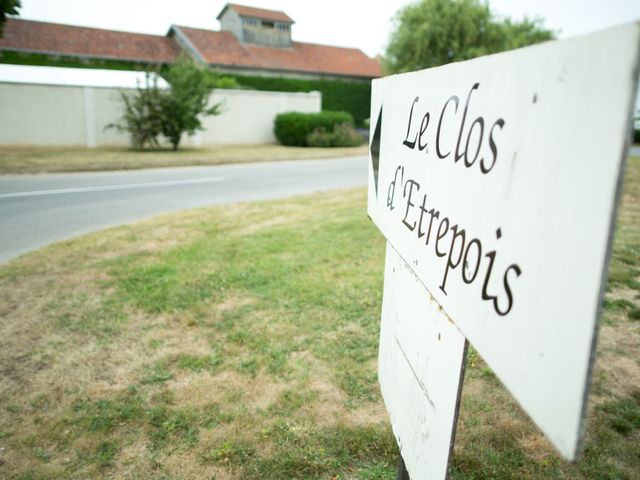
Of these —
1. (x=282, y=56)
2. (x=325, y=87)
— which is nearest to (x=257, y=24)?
(x=282, y=56)

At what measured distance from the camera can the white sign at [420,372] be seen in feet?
4.18

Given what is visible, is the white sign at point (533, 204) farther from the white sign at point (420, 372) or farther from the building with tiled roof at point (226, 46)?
the building with tiled roof at point (226, 46)

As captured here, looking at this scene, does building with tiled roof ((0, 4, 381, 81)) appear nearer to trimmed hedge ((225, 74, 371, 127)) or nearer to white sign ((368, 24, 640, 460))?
trimmed hedge ((225, 74, 371, 127))

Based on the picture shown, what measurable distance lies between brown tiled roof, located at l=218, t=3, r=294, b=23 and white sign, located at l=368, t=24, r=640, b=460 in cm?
3897

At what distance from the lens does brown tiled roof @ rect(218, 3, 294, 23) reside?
35.6 metres

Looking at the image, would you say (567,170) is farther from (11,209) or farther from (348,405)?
(11,209)

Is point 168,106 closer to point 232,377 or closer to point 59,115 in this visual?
point 59,115

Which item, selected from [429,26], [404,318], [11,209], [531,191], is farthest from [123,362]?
[429,26]

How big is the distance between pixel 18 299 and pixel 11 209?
440 cm

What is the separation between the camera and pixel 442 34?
29.1 m

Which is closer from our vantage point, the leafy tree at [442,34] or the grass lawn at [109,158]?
the grass lawn at [109,158]

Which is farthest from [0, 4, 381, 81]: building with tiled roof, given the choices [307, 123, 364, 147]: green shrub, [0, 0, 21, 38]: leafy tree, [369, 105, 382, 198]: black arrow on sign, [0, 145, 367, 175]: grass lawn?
[369, 105, 382, 198]: black arrow on sign

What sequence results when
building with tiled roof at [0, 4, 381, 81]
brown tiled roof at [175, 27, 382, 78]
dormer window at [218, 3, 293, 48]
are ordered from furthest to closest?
1. dormer window at [218, 3, 293, 48]
2. brown tiled roof at [175, 27, 382, 78]
3. building with tiled roof at [0, 4, 381, 81]

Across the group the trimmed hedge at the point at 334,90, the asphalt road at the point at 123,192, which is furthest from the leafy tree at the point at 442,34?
the asphalt road at the point at 123,192
